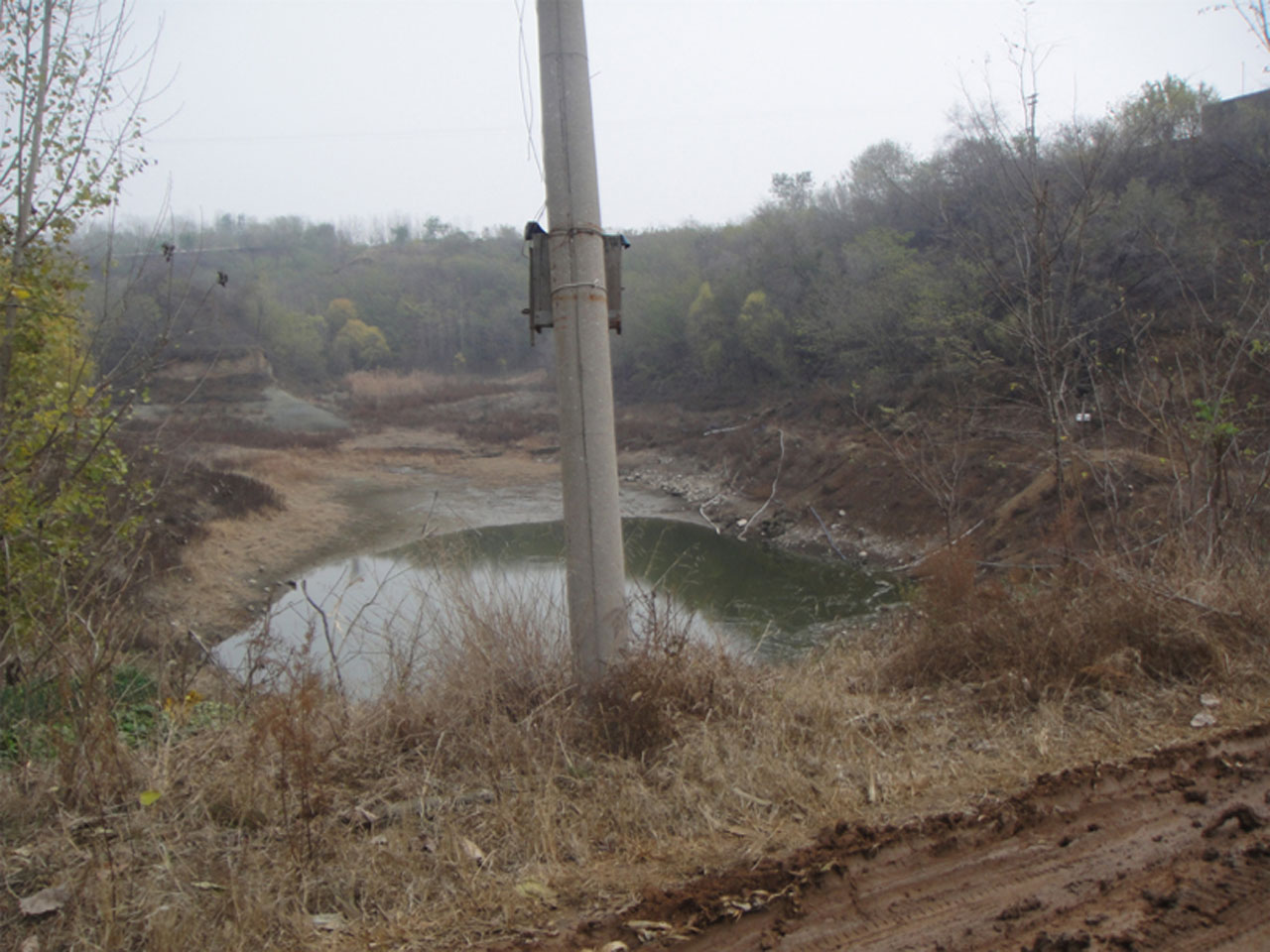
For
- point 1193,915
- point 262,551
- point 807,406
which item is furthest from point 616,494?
point 807,406

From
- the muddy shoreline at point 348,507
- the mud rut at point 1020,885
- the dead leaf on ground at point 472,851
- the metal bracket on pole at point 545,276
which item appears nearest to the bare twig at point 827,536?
the muddy shoreline at point 348,507

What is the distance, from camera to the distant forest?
26.8ft

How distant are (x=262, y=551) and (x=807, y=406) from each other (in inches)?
763

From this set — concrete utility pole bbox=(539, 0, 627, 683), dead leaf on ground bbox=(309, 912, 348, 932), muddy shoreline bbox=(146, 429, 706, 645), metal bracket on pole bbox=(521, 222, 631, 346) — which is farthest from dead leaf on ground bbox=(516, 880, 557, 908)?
muddy shoreline bbox=(146, 429, 706, 645)

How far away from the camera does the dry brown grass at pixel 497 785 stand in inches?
107

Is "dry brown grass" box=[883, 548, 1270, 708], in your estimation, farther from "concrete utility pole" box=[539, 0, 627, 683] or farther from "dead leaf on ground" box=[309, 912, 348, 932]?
"dead leaf on ground" box=[309, 912, 348, 932]

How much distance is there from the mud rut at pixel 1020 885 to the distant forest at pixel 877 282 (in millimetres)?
2907

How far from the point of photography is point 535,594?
5148mm

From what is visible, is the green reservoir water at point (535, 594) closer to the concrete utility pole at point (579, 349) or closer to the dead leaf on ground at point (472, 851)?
the concrete utility pole at point (579, 349)

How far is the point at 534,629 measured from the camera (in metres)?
4.64

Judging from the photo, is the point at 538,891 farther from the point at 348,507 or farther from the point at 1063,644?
the point at 348,507

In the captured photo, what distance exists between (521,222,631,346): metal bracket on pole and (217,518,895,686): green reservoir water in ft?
4.82

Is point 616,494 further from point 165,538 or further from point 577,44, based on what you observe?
point 165,538

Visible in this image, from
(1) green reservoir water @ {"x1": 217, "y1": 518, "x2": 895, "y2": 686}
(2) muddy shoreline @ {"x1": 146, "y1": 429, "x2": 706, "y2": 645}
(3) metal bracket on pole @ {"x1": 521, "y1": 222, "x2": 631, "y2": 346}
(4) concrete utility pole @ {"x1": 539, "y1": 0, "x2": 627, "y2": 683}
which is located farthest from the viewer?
(2) muddy shoreline @ {"x1": 146, "y1": 429, "x2": 706, "y2": 645}
